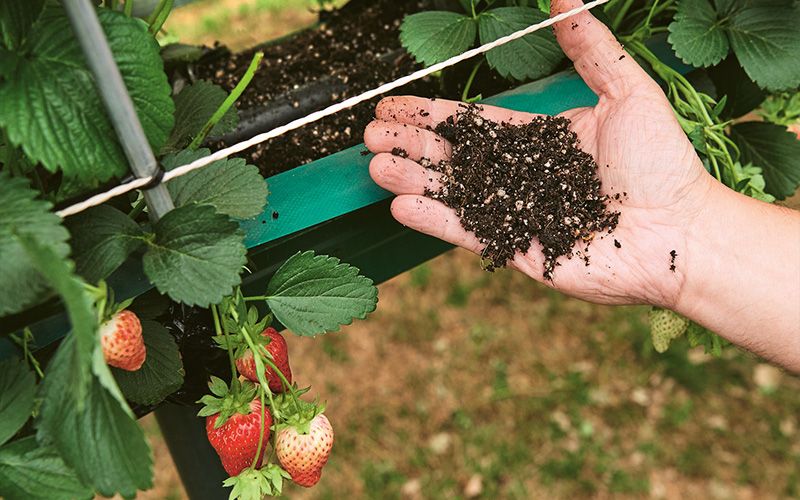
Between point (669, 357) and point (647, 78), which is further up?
point (647, 78)

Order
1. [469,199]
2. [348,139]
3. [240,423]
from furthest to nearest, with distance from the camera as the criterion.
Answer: [348,139]
[469,199]
[240,423]

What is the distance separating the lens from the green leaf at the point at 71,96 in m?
0.62

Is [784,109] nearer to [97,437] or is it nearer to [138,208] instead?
[138,208]

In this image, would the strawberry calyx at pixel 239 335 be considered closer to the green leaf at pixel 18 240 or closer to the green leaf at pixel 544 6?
the green leaf at pixel 18 240

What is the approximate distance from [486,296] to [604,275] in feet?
Answer: 3.90

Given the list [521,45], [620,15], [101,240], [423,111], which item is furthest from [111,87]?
[620,15]

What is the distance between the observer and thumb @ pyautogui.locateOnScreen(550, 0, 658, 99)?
38.9 inches

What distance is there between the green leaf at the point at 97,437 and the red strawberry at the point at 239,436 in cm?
17

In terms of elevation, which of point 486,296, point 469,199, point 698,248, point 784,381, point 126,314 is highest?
point 126,314

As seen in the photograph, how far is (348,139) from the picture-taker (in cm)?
116

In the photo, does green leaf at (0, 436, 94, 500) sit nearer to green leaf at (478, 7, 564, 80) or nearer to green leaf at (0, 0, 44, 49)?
green leaf at (0, 0, 44, 49)

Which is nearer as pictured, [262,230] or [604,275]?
[262,230]

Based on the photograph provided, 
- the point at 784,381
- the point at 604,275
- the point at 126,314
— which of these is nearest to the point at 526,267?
the point at 604,275

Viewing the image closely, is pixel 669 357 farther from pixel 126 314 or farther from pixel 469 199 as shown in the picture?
pixel 126 314
